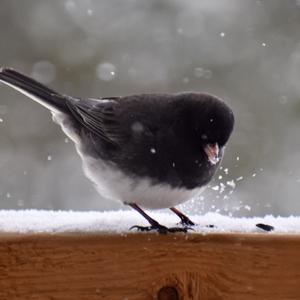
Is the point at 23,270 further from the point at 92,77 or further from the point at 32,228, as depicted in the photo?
the point at 92,77

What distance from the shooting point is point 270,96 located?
5242 millimetres

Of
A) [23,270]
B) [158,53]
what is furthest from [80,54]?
[23,270]

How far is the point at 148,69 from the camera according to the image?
5.29 meters

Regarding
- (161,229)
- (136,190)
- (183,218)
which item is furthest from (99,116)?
(161,229)

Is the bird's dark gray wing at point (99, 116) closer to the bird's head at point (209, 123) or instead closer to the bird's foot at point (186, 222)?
the bird's head at point (209, 123)

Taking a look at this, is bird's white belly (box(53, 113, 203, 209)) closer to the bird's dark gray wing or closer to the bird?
the bird

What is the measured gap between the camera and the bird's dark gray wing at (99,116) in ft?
9.16

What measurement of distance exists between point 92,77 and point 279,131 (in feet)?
4.28

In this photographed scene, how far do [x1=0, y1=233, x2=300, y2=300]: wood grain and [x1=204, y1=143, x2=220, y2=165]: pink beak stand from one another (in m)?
0.55

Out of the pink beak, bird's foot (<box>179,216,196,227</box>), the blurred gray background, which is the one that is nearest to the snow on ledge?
bird's foot (<box>179,216,196,227</box>)

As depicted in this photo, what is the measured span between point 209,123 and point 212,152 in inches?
4.0

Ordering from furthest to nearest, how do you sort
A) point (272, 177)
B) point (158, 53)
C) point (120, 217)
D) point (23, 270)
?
point (158, 53) < point (272, 177) < point (120, 217) < point (23, 270)

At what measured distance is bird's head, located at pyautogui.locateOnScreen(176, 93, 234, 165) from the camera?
99.6 inches

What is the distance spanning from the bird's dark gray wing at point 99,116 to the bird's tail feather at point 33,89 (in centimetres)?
4
